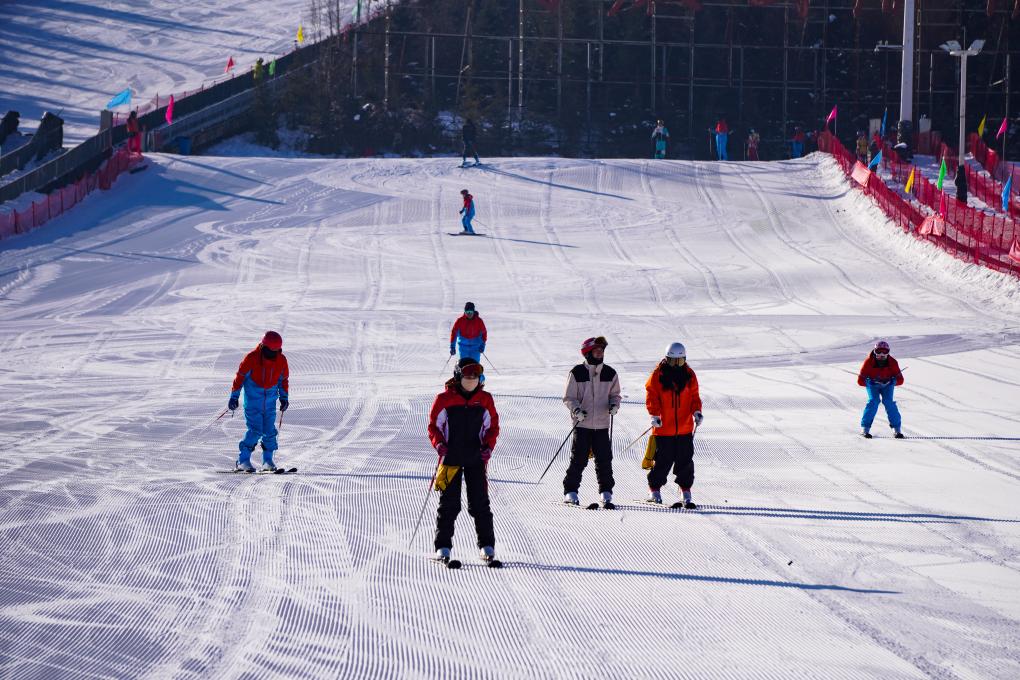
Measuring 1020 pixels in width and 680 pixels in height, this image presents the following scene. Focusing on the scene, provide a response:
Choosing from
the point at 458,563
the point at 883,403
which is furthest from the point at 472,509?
the point at 883,403

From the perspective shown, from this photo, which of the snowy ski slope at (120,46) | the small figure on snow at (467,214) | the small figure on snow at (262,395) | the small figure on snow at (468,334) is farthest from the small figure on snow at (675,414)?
the snowy ski slope at (120,46)

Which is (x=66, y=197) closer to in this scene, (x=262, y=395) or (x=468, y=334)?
(x=468, y=334)

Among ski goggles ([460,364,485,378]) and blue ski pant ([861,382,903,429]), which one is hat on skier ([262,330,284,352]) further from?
blue ski pant ([861,382,903,429])

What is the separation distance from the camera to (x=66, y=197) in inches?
1350

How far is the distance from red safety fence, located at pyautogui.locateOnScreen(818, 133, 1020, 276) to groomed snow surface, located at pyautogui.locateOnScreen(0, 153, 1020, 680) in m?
0.47

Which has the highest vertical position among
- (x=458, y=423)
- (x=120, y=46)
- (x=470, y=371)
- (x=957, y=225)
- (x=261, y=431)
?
(x=120, y=46)

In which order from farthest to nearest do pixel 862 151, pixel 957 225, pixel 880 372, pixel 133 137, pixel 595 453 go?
pixel 133 137, pixel 862 151, pixel 957 225, pixel 880 372, pixel 595 453

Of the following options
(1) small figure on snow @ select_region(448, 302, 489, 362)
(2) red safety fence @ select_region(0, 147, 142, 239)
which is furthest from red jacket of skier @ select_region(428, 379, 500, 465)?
(2) red safety fence @ select_region(0, 147, 142, 239)

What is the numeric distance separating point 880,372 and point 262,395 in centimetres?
658

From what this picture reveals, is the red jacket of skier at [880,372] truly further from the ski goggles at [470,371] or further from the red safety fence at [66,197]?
the red safety fence at [66,197]

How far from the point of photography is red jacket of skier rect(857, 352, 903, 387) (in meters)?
13.0

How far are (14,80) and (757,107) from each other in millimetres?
35614

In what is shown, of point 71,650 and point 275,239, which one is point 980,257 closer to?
point 275,239

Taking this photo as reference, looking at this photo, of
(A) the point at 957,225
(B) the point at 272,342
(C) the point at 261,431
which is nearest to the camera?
(B) the point at 272,342
